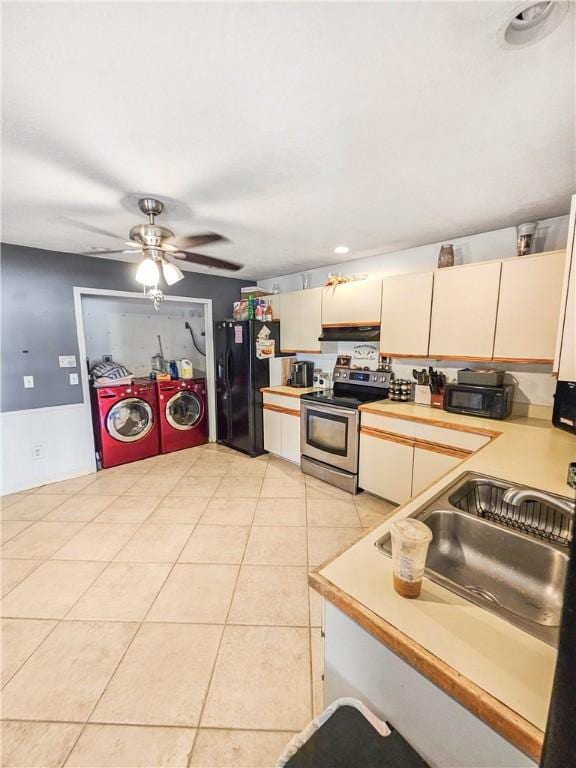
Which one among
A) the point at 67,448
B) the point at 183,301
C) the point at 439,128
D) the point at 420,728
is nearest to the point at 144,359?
the point at 183,301

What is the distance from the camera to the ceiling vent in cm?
84

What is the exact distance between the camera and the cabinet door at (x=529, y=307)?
2055mm

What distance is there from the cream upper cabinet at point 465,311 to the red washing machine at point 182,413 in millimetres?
3049

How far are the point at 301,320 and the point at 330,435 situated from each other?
55.8 inches

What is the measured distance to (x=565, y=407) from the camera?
209 centimetres

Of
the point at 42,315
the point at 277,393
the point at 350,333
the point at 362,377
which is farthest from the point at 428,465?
the point at 42,315

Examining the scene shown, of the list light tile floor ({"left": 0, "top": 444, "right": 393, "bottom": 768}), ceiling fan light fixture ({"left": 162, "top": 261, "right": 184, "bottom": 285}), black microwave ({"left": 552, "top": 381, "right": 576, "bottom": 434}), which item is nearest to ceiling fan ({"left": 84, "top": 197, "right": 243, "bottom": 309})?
ceiling fan light fixture ({"left": 162, "top": 261, "right": 184, "bottom": 285})

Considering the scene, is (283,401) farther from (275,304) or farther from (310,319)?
(275,304)

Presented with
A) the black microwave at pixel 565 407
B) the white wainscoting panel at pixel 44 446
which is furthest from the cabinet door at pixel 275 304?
the black microwave at pixel 565 407

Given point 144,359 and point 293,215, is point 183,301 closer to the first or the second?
point 144,359

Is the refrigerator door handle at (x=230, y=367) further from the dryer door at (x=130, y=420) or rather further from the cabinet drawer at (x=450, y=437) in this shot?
the cabinet drawer at (x=450, y=437)

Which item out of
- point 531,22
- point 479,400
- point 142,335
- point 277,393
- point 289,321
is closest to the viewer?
point 531,22

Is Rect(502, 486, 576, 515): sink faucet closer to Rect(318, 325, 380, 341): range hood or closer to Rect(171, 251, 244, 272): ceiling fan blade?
Rect(318, 325, 380, 341): range hood

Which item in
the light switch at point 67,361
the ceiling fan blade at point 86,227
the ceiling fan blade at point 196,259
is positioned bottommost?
the light switch at point 67,361
